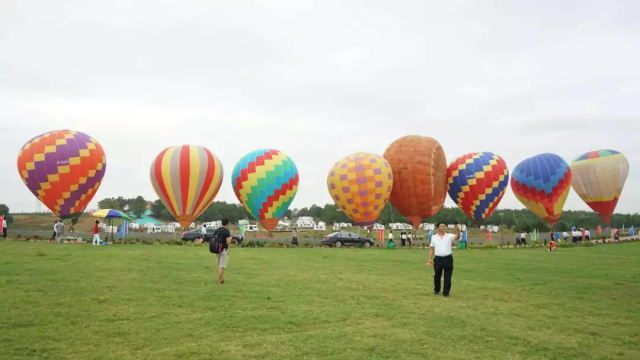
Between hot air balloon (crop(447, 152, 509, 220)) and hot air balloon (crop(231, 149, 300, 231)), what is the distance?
1574 centimetres

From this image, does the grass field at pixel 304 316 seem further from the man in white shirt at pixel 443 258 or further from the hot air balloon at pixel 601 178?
the hot air balloon at pixel 601 178

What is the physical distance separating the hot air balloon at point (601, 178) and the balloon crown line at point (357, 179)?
0.09 m

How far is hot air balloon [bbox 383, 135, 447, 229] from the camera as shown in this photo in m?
39.4

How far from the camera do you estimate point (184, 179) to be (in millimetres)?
34156

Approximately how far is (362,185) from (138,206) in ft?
294

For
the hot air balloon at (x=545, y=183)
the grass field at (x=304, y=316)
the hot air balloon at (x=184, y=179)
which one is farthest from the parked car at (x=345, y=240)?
the grass field at (x=304, y=316)

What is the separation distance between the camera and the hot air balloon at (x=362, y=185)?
122 feet

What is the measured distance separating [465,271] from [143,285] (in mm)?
11376

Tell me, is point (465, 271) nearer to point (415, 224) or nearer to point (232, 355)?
point (232, 355)

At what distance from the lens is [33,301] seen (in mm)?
8773

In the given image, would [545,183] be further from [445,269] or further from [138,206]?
[138,206]

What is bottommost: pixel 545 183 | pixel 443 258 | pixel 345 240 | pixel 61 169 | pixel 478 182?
pixel 345 240

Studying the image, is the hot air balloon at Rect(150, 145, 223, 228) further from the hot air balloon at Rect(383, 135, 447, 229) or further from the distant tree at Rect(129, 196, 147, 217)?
the distant tree at Rect(129, 196, 147, 217)

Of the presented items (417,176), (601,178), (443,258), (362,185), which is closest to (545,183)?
(601,178)
